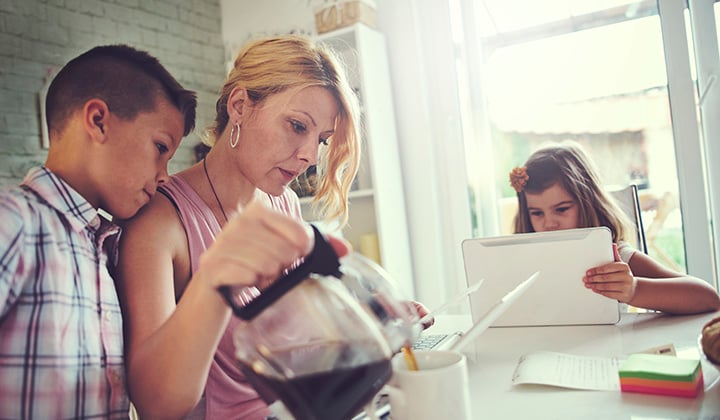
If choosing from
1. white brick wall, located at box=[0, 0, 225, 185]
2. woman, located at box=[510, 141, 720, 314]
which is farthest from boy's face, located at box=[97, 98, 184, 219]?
white brick wall, located at box=[0, 0, 225, 185]

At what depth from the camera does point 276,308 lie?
1.78ft

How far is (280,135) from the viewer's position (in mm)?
1207

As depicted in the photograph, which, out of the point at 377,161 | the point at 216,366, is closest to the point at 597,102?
the point at 377,161

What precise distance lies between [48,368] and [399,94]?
252 cm

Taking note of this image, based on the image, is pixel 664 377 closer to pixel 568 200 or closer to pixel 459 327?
pixel 459 327

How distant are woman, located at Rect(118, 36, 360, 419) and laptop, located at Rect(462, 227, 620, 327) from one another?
43 cm

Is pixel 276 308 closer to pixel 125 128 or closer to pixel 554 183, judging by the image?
pixel 125 128

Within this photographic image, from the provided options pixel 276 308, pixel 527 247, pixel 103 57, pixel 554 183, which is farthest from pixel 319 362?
pixel 554 183

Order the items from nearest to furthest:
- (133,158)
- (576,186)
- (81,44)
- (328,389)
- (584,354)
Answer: (328,389)
(133,158)
(584,354)
(576,186)
(81,44)

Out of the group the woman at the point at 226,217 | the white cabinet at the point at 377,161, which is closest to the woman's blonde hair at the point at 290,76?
the woman at the point at 226,217

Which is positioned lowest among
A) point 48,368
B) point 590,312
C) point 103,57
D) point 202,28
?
point 590,312

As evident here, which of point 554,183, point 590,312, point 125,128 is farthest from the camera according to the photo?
point 554,183

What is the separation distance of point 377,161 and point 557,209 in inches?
44.4

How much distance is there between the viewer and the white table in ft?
2.40
